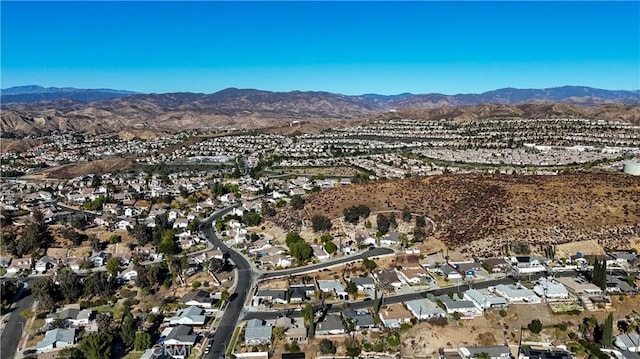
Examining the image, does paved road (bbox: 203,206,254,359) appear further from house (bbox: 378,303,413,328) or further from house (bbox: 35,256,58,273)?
house (bbox: 35,256,58,273)

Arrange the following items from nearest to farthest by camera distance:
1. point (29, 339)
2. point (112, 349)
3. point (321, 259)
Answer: point (112, 349) < point (29, 339) < point (321, 259)

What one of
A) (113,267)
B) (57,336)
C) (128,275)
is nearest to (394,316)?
(57,336)

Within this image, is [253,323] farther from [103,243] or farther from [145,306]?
[103,243]

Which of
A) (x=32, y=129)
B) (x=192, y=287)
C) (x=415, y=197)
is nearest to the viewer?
(x=192, y=287)

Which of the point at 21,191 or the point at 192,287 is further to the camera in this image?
the point at 21,191

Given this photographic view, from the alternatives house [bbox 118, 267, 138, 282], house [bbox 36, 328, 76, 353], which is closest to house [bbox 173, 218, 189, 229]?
house [bbox 118, 267, 138, 282]

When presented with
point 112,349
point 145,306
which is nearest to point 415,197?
point 145,306

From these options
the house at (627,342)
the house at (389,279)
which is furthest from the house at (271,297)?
the house at (627,342)

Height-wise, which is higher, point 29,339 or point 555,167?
point 555,167
